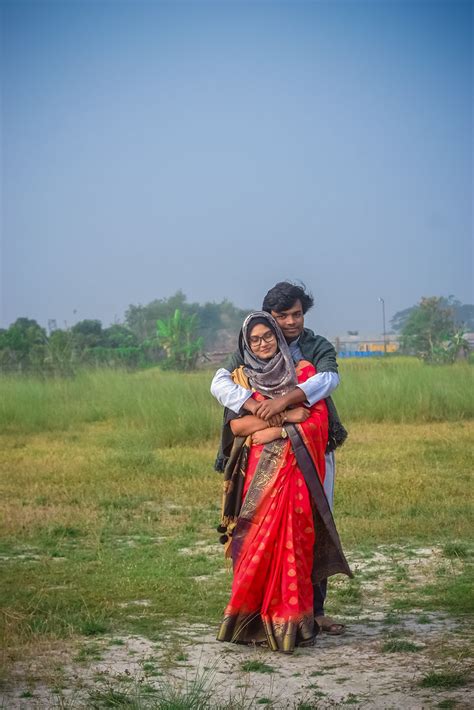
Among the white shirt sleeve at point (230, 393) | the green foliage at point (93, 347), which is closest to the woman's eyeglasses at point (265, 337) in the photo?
the white shirt sleeve at point (230, 393)

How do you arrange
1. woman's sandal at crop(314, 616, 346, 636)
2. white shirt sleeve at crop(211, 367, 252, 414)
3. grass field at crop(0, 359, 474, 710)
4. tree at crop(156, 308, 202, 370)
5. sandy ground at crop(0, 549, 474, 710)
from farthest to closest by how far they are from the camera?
1. tree at crop(156, 308, 202, 370)
2. grass field at crop(0, 359, 474, 710)
3. woman's sandal at crop(314, 616, 346, 636)
4. white shirt sleeve at crop(211, 367, 252, 414)
5. sandy ground at crop(0, 549, 474, 710)

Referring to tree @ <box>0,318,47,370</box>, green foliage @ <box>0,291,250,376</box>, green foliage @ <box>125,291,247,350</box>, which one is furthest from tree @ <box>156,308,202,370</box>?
green foliage @ <box>125,291,247,350</box>

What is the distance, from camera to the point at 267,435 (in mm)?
5027

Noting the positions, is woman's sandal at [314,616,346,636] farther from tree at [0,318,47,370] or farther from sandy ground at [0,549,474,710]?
tree at [0,318,47,370]

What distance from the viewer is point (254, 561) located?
16.0 ft

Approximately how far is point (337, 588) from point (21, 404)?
460 inches

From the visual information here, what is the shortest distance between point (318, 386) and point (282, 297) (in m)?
0.46

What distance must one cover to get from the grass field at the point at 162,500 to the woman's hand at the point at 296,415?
1274mm

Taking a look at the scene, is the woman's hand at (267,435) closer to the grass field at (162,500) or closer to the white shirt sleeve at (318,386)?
the white shirt sleeve at (318,386)

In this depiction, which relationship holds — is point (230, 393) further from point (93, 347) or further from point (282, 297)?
point (93, 347)

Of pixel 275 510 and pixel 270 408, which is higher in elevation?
pixel 270 408

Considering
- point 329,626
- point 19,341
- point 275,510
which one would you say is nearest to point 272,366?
point 275,510

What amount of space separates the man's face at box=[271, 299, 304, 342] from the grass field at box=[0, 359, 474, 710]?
161cm

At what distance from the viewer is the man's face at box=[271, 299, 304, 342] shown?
5.12 meters
